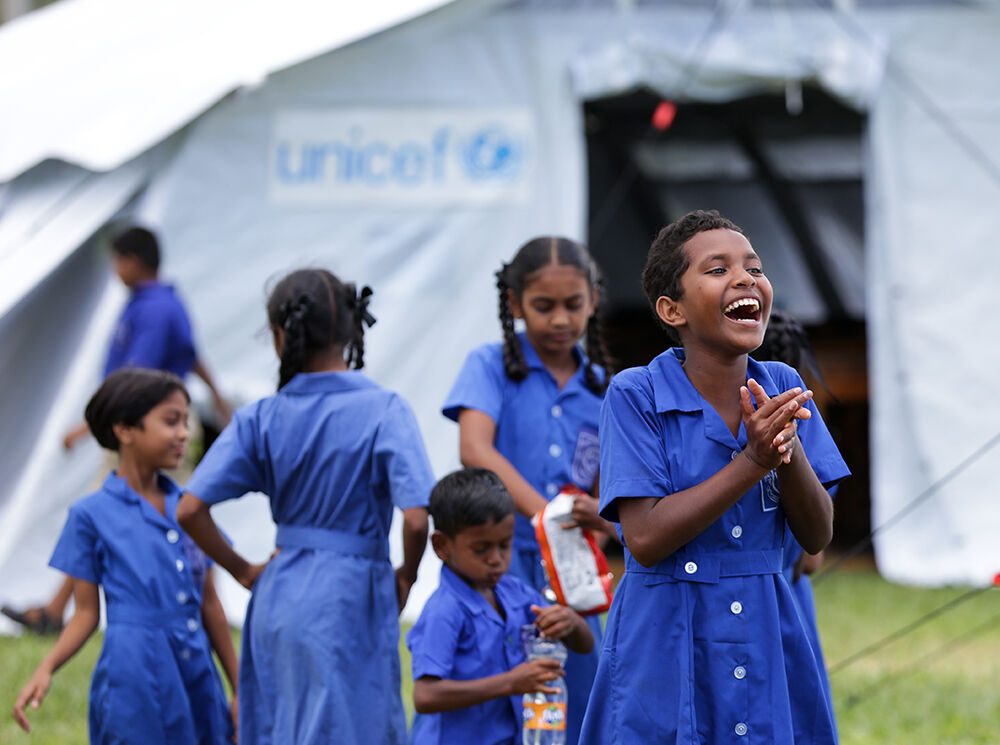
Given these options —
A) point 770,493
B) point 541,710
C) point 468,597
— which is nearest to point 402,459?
point 468,597

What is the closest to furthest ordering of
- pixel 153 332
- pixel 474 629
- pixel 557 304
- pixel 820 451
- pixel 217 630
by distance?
pixel 820 451, pixel 474 629, pixel 557 304, pixel 217 630, pixel 153 332

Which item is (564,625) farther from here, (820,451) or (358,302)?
(358,302)

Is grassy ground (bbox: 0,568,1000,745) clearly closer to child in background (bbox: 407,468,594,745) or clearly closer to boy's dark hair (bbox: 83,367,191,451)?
boy's dark hair (bbox: 83,367,191,451)

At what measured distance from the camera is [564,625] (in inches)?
102

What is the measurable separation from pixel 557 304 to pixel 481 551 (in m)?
0.59

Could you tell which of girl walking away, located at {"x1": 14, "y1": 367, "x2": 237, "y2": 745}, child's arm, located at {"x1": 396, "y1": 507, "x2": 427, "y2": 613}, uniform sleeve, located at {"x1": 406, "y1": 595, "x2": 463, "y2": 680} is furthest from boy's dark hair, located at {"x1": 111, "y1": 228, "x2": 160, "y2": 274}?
uniform sleeve, located at {"x1": 406, "y1": 595, "x2": 463, "y2": 680}

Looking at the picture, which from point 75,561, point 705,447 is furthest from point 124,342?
point 705,447

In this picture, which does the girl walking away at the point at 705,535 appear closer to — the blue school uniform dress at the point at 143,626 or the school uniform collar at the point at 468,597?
the school uniform collar at the point at 468,597

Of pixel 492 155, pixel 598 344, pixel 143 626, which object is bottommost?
pixel 143 626

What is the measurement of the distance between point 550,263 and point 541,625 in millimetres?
793

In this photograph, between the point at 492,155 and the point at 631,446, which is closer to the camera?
the point at 631,446

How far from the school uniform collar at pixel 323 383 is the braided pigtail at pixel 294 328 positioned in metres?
0.04

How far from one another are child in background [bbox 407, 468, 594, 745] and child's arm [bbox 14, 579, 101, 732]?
2.57 ft

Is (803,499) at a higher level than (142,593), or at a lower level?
higher
